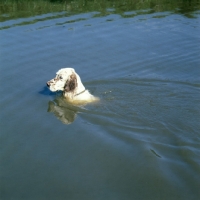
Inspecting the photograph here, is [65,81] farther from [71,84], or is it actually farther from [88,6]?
[88,6]

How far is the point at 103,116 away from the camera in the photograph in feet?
32.7

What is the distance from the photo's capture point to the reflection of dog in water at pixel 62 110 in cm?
1004

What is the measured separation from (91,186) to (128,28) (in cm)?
1241

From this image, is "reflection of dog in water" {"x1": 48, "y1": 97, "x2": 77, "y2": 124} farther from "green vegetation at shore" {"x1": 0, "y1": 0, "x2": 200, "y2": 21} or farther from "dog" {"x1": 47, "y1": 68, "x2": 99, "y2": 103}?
"green vegetation at shore" {"x1": 0, "y1": 0, "x2": 200, "y2": 21}

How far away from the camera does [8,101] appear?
10.8m

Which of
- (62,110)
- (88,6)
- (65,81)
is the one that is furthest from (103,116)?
(88,6)

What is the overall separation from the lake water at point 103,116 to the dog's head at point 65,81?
59 cm

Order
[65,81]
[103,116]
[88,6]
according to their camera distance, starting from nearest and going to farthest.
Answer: [103,116]
[65,81]
[88,6]

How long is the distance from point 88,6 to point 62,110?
1294 cm

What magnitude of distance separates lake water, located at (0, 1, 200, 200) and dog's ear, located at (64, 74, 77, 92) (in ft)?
1.63

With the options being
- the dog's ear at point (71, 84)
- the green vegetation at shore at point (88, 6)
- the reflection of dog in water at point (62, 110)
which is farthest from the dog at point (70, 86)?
the green vegetation at shore at point (88, 6)

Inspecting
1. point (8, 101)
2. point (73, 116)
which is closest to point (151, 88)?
point (73, 116)

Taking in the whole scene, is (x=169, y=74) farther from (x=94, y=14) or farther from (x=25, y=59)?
(x=94, y=14)

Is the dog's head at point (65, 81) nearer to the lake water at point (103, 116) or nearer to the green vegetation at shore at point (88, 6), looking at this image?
the lake water at point (103, 116)
